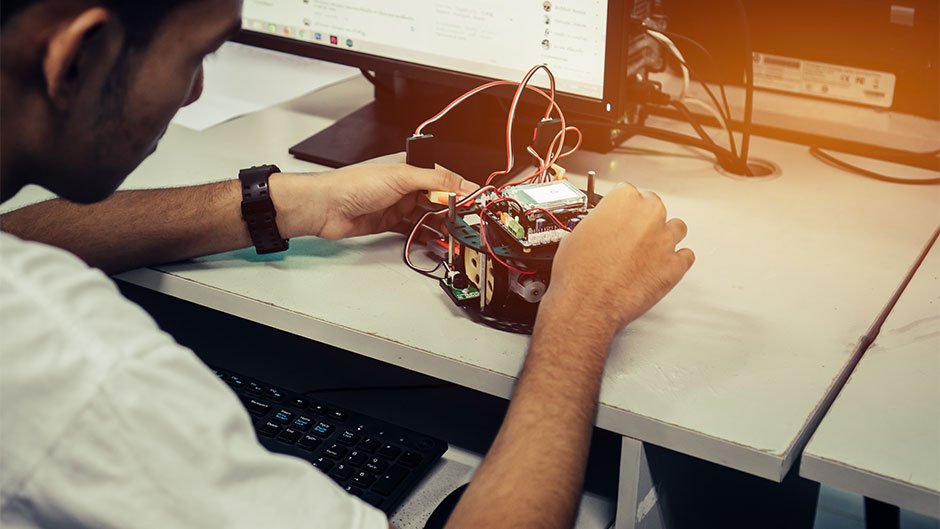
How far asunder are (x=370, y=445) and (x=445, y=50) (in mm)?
514

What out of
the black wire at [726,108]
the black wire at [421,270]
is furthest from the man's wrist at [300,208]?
the black wire at [726,108]

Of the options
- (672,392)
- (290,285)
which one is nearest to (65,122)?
(290,285)

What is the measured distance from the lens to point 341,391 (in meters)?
1.24

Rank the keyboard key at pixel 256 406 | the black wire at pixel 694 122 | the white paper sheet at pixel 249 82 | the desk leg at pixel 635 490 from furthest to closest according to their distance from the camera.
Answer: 1. the white paper sheet at pixel 249 82
2. the black wire at pixel 694 122
3. the keyboard key at pixel 256 406
4. the desk leg at pixel 635 490

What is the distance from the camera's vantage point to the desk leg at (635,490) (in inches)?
33.8

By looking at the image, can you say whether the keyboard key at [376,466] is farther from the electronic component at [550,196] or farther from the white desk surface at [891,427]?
the white desk surface at [891,427]

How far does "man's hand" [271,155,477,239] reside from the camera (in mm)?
1098

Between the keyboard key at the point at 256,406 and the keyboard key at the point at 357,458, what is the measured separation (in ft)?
0.41

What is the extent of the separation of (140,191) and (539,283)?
50 cm

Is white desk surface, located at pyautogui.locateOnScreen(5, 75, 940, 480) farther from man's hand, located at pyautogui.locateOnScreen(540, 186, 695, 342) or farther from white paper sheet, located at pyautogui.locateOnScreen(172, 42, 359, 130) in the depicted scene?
white paper sheet, located at pyautogui.locateOnScreen(172, 42, 359, 130)

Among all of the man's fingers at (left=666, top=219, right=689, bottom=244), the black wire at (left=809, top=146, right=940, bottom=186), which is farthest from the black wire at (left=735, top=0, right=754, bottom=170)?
the man's fingers at (left=666, top=219, right=689, bottom=244)

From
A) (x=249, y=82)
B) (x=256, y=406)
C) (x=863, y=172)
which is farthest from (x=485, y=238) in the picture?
(x=249, y=82)

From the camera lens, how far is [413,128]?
1411mm

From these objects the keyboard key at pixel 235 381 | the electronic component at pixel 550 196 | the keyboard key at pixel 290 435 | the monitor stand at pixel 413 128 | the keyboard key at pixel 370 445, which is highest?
the electronic component at pixel 550 196
